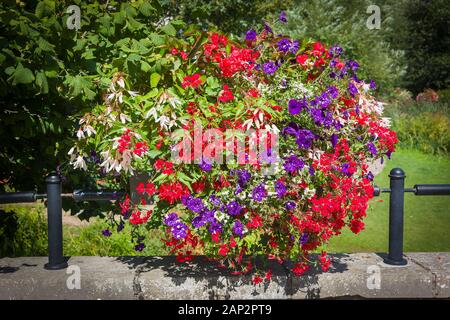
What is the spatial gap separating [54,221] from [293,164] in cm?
184

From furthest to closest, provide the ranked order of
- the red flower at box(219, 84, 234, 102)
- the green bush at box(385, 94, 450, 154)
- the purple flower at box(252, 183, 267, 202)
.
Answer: the green bush at box(385, 94, 450, 154)
the red flower at box(219, 84, 234, 102)
the purple flower at box(252, 183, 267, 202)

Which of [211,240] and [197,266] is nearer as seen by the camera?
[211,240]

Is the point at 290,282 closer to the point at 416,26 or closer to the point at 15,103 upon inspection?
the point at 15,103

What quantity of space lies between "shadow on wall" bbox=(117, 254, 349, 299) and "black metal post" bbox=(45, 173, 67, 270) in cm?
56

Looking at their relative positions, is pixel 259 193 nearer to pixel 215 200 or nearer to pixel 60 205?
pixel 215 200

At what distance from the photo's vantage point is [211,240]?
129 inches

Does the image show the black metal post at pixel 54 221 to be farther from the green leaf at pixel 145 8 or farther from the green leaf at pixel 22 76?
the green leaf at pixel 145 8

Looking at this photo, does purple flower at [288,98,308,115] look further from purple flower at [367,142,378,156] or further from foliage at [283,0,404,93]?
foliage at [283,0,404,93]

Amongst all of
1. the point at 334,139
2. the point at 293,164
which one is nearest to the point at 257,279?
the point at 293,164

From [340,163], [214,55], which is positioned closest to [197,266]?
[340,163]

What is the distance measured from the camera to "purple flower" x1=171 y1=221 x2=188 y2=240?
3.16 m

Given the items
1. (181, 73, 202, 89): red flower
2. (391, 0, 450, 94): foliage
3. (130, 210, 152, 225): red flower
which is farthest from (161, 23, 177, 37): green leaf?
(391, 0, 450, 94): foliage

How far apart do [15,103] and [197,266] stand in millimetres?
1998

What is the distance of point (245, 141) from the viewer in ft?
10.7
